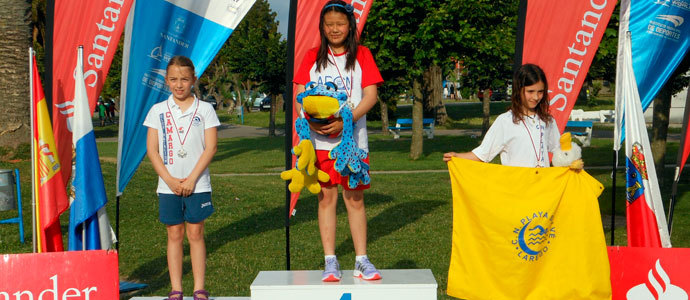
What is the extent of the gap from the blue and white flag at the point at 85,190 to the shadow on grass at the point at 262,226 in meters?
1.21

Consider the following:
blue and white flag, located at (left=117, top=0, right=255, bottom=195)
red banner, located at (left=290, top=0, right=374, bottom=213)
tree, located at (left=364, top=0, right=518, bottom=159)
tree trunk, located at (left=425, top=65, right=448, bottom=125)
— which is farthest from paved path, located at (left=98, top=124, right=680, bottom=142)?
blue and white flag, located at (left=117, top=0, right=255, bottom=195)

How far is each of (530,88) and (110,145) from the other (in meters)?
25.2

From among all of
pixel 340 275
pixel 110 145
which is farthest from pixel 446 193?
pixel 110 145

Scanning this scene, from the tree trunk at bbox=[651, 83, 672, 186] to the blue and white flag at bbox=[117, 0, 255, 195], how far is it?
9.37m

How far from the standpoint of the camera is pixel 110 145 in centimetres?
2827

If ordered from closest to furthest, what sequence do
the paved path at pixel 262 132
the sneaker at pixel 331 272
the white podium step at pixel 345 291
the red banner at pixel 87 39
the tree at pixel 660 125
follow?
the white podium step at pixel 345 291 → the sneaker at pixel 331 272 → the red banner at pixel 87 39 → the tree at pixel 660 125 → the paved path at pixel 262 132

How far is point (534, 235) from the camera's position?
17.1ft

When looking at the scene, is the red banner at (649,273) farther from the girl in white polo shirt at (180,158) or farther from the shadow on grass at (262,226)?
the shadow on grass at (262,226)

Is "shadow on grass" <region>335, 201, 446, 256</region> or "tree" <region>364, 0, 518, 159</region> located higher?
"tree" <region>364, 0, 518, 159</region>

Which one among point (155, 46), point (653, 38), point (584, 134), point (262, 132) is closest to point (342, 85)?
point (155, 46)

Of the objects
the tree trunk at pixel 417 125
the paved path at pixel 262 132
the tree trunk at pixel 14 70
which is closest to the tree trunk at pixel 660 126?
the tree trunk at pixel 417 125

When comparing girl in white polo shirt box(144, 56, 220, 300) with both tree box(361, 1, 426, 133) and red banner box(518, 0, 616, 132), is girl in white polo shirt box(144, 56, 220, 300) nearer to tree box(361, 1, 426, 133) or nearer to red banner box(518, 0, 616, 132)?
red banner box(518, 0, 616, 132)

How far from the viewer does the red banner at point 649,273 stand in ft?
17.3

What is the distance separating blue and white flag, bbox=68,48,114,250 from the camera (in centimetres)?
562
